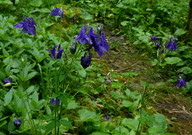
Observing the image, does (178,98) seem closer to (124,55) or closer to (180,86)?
(180,86)

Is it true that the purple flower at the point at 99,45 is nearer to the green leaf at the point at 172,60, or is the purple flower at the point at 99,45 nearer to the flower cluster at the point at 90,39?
the flower cluster at the point at 90,39

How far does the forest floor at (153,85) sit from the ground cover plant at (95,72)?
0.04 feet

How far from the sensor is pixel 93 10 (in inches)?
202

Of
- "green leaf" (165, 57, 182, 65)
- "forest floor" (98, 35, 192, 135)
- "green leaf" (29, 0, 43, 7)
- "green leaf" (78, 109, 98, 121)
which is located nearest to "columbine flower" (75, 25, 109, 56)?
"green leaf" (78, 109, 98, 121)

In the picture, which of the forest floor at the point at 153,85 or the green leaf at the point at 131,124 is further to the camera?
the forest floor at the point at 153,85

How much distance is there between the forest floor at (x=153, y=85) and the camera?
8.43 ft

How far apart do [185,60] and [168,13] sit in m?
1.57

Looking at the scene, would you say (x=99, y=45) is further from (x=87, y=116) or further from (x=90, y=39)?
(x=87, y=116)

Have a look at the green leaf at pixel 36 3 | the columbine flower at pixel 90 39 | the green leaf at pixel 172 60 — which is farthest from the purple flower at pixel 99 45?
the green leaf at pixel 36 3

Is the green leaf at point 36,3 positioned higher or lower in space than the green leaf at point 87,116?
higher

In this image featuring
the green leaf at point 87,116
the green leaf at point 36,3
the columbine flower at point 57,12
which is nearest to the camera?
the green leaf at point 87,116

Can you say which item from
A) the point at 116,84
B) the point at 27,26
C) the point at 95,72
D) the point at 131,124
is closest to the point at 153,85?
the point at 116,84

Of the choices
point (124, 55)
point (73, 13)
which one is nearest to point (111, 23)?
point (73, 13)

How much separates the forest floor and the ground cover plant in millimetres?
11
